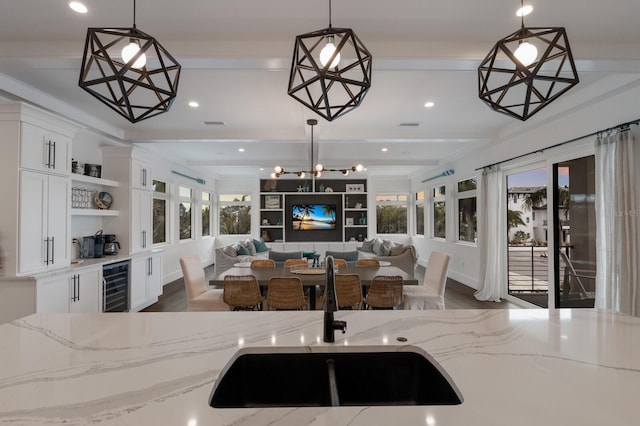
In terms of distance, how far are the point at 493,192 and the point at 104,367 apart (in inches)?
229

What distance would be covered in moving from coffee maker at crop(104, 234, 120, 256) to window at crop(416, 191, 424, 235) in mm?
7809

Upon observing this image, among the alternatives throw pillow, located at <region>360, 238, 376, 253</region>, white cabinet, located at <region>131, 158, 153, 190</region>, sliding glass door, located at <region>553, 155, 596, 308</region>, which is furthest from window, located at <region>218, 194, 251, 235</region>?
sliding glass door, located at <region>553, 155, 596, 308</region>

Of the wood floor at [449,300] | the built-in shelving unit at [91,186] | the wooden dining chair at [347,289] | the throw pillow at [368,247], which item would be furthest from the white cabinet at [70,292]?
the throw pillow at [368,247]

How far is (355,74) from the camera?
318 cm

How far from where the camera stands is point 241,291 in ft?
11.2

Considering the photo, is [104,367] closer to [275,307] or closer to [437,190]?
[275,307]

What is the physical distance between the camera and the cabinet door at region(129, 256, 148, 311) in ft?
16.0

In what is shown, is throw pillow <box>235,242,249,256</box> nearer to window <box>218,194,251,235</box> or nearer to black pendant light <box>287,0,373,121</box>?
window <box>218,194,251,235</box>

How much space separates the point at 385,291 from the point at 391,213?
721 centimetres

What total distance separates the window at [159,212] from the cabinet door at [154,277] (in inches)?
45.7

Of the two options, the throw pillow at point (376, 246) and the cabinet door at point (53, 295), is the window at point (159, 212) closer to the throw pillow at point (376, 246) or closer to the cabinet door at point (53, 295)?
the cabinet door at point (53, 295)

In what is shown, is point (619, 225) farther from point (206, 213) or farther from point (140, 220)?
point (206, 213)

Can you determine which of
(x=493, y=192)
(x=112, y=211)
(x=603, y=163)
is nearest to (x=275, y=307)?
(x=112, y=211)

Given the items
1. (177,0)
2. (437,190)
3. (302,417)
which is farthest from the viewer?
(437,190)
